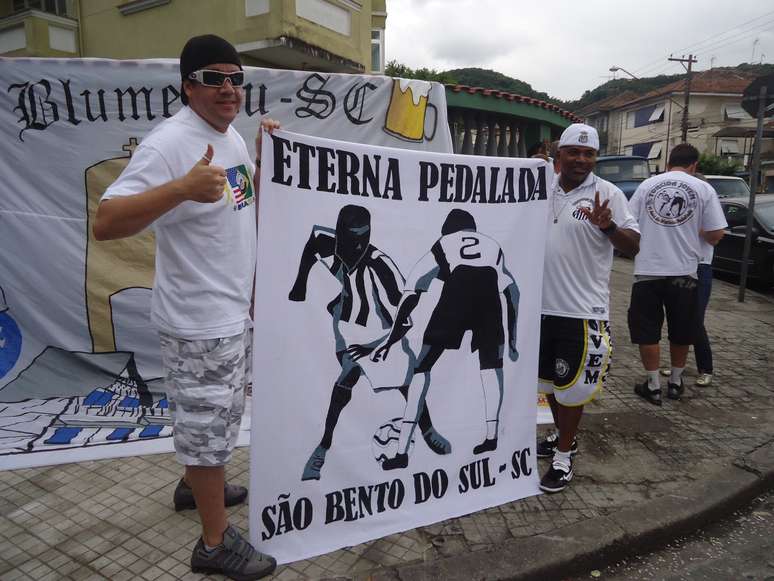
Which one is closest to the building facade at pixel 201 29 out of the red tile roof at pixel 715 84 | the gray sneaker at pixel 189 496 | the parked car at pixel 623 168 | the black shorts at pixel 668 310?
the parked car at pixel 623 168

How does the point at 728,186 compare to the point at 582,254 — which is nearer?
the point at 582,254

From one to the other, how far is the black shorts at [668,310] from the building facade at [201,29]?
25.0 feet

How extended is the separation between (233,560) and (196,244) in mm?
1225

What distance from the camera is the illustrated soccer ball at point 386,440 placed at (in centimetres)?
254

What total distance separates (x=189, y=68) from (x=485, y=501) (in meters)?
2.33

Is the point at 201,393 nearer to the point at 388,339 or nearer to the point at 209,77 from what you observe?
the point at 388,339

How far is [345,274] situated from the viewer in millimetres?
2457

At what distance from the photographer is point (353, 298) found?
2.47 meters

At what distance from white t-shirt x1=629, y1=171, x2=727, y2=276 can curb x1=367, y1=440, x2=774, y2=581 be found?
167cm

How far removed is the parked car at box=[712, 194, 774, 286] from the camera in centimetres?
904

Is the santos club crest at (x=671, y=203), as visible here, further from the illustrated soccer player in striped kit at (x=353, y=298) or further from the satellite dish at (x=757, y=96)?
the satellite dish at (x=757, y=96)

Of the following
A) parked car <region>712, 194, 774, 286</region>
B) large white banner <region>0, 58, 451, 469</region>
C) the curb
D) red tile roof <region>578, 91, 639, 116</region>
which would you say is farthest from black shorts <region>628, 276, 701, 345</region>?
red tile roof <region>578, 91, 639, 116</region>

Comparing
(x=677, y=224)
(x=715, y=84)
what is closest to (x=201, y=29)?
(x=677, y=224)

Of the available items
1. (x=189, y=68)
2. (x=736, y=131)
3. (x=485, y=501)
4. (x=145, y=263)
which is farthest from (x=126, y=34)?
(x=736, y=131)
